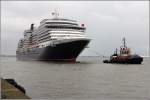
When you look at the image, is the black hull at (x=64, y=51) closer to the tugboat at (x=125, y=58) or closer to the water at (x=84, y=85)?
the tugboat at (x=125, y=58)

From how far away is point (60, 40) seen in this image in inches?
3155

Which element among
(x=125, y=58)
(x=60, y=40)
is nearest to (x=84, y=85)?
(x=60, y=40)

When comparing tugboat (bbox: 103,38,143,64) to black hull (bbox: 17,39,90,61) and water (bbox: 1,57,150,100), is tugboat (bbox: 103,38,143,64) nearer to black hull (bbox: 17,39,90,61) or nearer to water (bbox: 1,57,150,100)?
black hull (bbox: 17,39,90,61)

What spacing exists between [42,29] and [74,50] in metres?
14.6

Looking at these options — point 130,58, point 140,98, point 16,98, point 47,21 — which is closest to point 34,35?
point 47,21

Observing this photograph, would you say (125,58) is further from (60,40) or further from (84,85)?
(84,85)

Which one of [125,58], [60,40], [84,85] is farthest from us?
[125,58]

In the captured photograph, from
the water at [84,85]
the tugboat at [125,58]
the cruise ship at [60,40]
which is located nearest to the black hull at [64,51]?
the cruise ship at [60,40]

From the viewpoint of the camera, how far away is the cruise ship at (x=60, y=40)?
80.1 meters

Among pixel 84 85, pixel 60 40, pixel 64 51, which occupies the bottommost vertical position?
pixel 84 85

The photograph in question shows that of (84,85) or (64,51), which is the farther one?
(64,51)

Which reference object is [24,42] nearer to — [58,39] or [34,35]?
[34,35]

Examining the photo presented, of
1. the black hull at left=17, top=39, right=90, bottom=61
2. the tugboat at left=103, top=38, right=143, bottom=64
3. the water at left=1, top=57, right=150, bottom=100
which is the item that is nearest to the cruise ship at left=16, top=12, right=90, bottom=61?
the black hull at left=17, top=39, right=90, bottom=61

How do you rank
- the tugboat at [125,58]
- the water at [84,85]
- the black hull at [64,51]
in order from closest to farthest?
the water at [84,85] → the black hull at [64,51] → the tugboat at [125,58]
